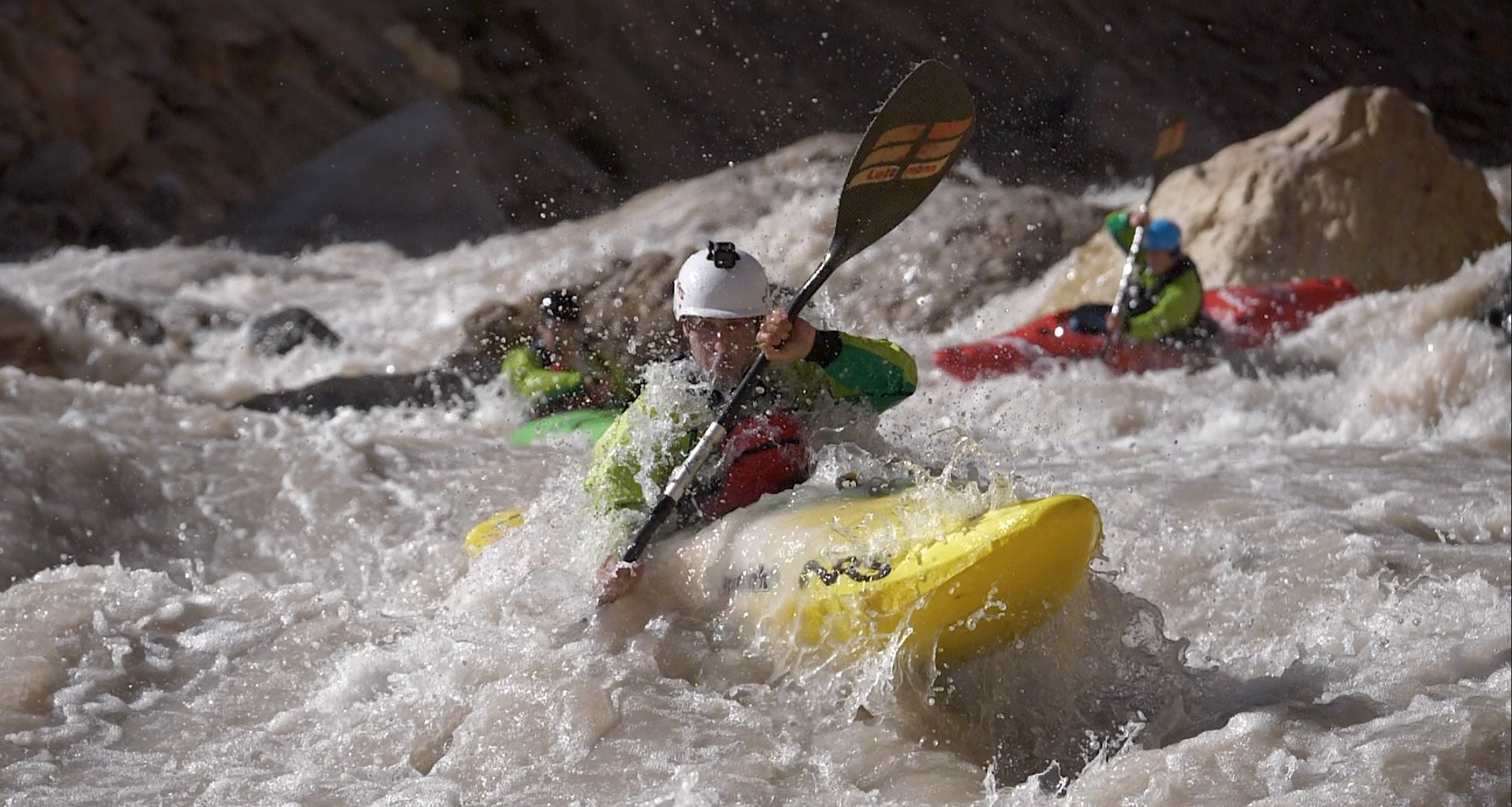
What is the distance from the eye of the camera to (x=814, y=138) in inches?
425

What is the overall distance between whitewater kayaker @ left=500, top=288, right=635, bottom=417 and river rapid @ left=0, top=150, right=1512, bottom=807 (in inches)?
8.8

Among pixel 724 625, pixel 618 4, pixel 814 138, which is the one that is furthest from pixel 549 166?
pixel 724 625

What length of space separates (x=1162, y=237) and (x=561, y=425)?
3.12m

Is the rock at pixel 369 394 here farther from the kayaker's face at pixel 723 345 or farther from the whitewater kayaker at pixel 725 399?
the kayaker's face at pixel 723 345

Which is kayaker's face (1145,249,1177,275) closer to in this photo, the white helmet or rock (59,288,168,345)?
the white helmet

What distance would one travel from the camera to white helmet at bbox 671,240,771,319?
309cm

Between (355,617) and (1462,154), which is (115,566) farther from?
(1462,154)

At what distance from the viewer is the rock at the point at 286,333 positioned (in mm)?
8492

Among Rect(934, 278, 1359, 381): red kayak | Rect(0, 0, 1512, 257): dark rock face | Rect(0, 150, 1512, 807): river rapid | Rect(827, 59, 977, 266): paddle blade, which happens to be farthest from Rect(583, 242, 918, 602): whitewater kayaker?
Rect(0, 0, 1512, 257): dark rock face

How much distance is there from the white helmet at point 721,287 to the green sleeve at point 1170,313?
4.33 meters

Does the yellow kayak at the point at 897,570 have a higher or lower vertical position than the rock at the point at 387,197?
→ higher

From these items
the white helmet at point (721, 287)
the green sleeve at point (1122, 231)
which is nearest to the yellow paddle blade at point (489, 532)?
the white helmet at point (721, 287)

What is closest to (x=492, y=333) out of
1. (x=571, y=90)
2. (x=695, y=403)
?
(x=695, y=403)

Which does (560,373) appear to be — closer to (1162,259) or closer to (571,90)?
(1162,259)
